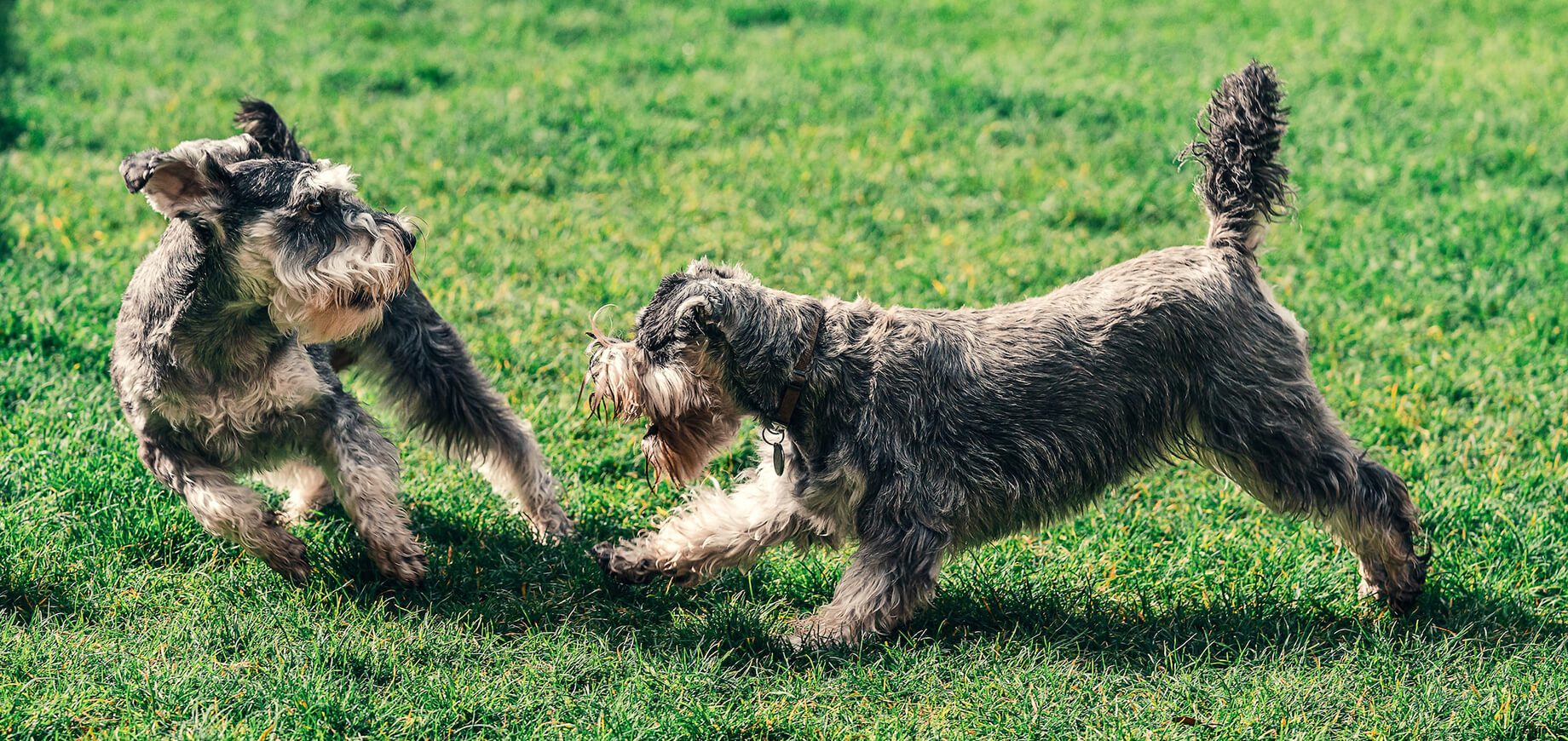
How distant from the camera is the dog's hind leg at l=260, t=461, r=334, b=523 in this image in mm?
5074

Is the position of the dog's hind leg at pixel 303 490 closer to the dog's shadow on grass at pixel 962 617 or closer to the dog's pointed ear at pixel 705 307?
the dog's shadow on grass at pixel 962 617

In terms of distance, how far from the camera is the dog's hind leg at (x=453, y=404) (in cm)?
493

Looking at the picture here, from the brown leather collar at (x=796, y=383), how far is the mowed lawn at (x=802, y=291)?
87 centimetres

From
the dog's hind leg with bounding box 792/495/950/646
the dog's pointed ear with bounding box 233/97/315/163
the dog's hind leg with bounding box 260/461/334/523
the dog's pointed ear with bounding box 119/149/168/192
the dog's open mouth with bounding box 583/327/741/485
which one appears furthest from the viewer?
the dog's hind leg with bounding box 260/461/334/523

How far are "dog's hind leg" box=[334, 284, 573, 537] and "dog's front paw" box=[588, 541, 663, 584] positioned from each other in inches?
15.7

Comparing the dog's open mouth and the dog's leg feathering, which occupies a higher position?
the dog's open mouth

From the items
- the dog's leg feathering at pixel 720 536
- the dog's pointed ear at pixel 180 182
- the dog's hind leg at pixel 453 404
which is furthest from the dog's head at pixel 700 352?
the dog's pointed ear at pixel 180 182

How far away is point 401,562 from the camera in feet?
15.0

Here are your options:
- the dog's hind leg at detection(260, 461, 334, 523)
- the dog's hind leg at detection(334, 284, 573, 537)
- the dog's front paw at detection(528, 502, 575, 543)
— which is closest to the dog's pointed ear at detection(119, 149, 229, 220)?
the dog's hind leg at detection(334, 284, 573, 537)

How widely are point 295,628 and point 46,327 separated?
8.98 ft

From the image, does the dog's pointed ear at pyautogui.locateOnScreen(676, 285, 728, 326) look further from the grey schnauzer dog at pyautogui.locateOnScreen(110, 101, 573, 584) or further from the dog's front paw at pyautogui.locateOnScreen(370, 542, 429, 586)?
the dog's front paw at pyautogui.locateOnScreen(370, 542, 429, 586)

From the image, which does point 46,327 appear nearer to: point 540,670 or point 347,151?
point 347,151

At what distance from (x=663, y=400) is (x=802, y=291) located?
285 cm

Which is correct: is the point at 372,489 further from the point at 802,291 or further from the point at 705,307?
the point at 802,291
